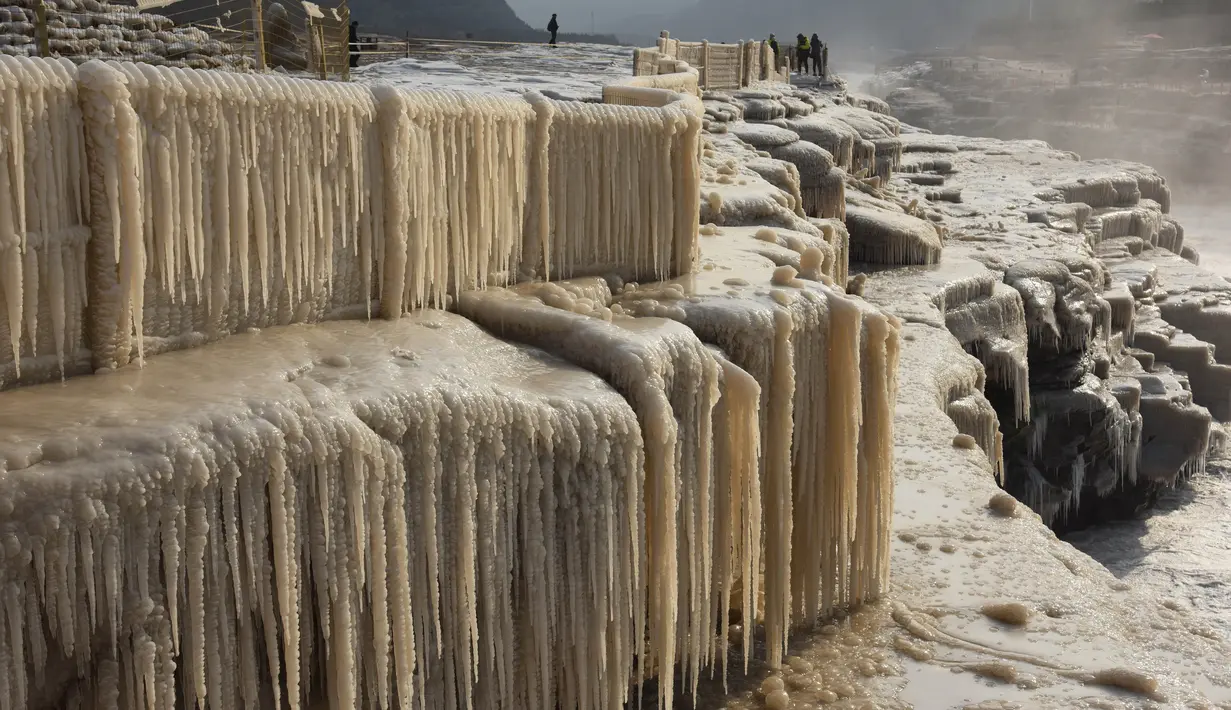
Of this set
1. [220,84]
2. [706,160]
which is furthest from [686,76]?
[220,84]

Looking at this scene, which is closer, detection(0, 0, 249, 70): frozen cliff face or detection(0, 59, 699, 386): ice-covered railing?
detection(0, 59, 699, 386): ice-covered railing

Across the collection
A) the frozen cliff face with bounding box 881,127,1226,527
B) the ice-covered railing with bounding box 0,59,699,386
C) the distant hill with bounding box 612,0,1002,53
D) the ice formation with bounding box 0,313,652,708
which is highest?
the distant hill with bounding box 612,0,1002,53

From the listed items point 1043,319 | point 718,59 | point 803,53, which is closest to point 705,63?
point 718,59

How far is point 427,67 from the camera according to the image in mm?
19578

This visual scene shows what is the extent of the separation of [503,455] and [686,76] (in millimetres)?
11367

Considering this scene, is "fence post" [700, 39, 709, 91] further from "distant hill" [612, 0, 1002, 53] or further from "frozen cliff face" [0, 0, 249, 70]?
"distant hill" [612, 0, 1002, 53]

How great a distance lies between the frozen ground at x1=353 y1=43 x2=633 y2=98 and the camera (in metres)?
17.1

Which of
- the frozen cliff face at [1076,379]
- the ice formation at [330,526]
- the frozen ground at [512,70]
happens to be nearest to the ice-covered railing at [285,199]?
the ice formation at [330,526]

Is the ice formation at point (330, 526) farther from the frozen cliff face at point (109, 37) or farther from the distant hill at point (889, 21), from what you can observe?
the distant hill at point (889, 21)

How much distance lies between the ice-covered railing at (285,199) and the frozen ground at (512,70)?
7.07 metres

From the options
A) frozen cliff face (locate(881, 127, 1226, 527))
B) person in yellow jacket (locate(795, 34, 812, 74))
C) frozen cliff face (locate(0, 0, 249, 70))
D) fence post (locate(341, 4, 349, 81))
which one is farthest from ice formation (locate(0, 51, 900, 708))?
person in yellow jacket (locate(795, 34, 812, 74))

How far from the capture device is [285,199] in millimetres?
5152

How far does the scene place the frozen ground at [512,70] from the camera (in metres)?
17.1

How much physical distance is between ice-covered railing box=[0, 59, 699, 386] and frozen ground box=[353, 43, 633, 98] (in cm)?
707
